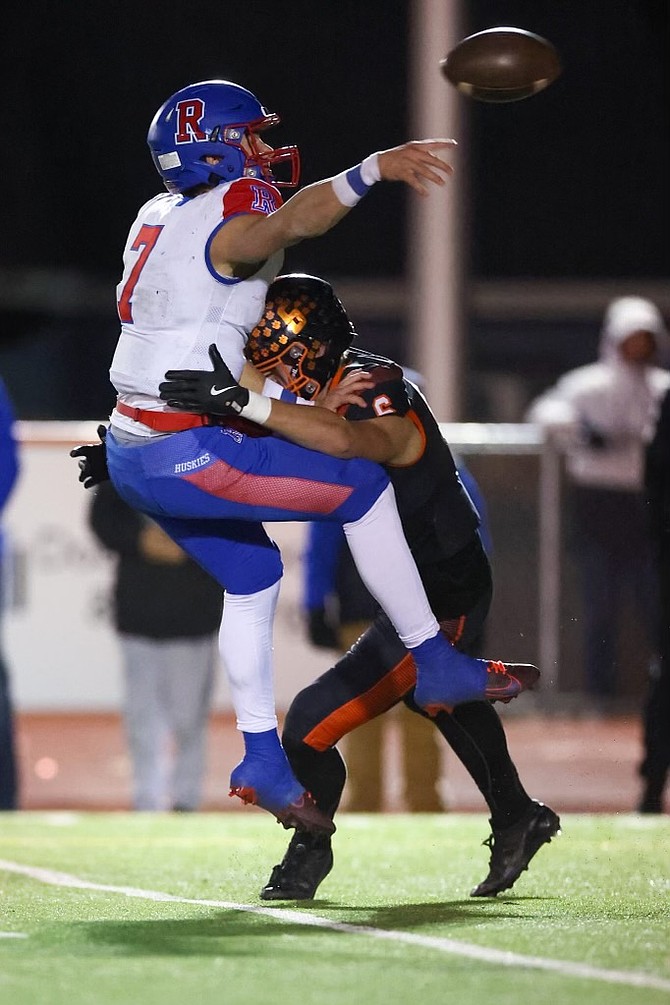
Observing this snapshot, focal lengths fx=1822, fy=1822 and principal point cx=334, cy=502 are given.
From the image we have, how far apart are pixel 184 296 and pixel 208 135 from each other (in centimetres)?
43

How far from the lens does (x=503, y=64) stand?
16.4 ft

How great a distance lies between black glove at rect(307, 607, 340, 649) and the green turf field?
106cm

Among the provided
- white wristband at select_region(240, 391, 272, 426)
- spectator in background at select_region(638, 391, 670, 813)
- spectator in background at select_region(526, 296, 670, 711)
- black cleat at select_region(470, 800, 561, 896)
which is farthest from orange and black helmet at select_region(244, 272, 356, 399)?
spectator in background at select_region(526, 296, 670, 711)

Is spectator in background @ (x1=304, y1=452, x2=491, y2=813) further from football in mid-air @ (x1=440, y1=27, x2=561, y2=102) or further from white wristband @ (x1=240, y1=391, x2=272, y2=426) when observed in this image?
white wristband @ (x1=240, y1=391, x2=272, y2=426)

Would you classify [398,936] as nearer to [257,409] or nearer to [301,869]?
[301,869]

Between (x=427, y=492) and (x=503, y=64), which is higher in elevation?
(x=503, y=64)

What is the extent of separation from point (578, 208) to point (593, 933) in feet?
64.0

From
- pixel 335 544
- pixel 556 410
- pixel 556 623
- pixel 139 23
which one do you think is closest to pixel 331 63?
pixel 139 23

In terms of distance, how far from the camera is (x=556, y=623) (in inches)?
370

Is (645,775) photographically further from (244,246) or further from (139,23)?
(139,23)

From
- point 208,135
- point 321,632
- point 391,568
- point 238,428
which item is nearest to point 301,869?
point 391,568

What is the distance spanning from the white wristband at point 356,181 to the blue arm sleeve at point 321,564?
10.9ft

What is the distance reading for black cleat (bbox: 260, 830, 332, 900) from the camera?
16.1ft

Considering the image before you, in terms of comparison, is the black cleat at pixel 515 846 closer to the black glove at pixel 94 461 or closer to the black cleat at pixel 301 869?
the black cleat at pixel 301 869
